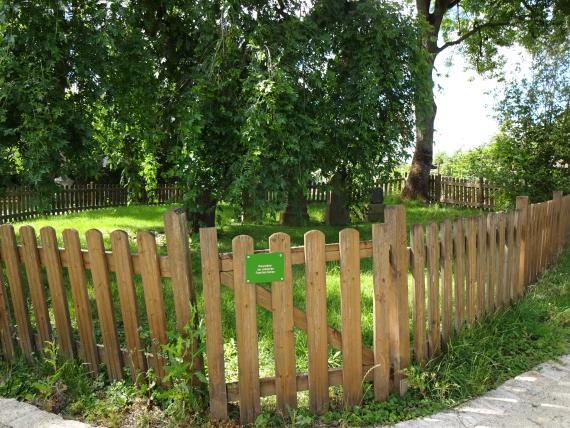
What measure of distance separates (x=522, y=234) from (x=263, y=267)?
3.49 metres

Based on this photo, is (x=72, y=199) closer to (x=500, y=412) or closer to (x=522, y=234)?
(x=522, y=234)

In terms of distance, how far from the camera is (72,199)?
1711 centimetres

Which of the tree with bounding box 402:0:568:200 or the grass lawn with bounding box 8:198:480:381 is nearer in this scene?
the grass lawn with bounding box 8:198:480:381

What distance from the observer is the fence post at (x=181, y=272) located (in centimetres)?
299

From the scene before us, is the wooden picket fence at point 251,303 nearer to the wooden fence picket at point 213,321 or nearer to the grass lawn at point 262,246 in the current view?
the wooden fence picket at point 213,321

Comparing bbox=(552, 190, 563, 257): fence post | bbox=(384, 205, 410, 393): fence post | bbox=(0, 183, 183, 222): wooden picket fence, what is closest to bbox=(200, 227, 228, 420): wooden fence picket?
bbox=(384, 205, 410, 393): fence post

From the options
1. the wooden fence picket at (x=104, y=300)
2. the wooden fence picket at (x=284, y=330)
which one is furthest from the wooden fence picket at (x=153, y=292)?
the wooden fence picket at (x=284, y=330)

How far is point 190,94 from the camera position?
611cm

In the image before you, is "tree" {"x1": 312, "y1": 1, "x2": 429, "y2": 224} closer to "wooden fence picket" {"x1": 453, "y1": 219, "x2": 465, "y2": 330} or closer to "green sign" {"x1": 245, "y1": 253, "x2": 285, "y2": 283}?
"wooden fence picket" {"x1": 453, "y1": 219, "x2": 465, "y2": 330}

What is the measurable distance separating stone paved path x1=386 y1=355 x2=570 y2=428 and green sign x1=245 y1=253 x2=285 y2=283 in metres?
1.21

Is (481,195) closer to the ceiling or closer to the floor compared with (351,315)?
closer to the floor

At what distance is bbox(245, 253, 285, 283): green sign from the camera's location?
2.96 m

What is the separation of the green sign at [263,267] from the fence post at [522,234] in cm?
321

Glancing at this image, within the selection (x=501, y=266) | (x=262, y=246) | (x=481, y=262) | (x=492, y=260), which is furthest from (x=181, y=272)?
(x=262, y=246)
